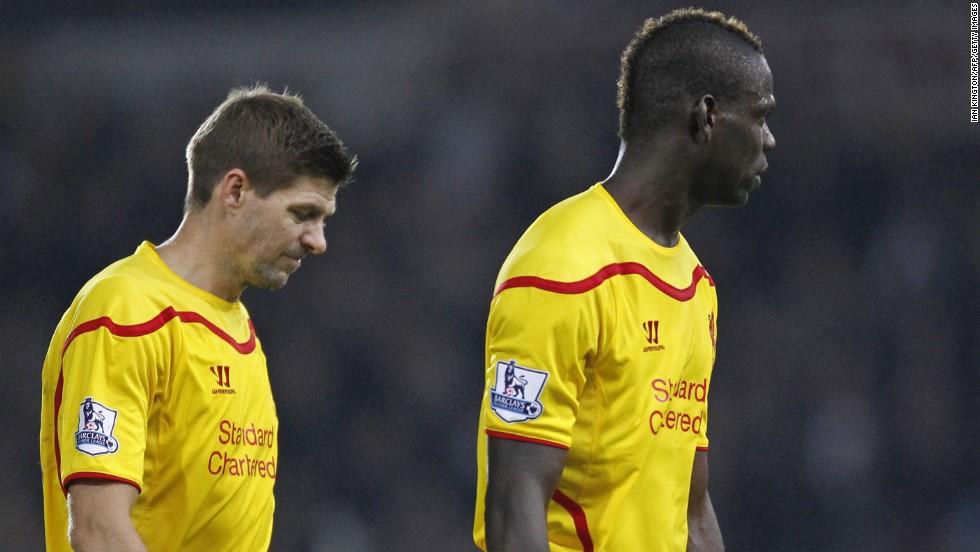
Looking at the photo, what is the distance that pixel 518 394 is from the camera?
8.11 feet

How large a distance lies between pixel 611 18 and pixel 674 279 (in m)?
6.03

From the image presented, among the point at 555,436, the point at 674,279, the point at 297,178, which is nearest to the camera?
the point at 555,436

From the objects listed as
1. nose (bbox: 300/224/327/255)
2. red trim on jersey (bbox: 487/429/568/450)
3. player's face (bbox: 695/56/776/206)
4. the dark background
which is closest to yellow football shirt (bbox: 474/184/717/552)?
red trim on jersey (bbox: 487/429/568/450)

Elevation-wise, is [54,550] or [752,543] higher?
[54,550]

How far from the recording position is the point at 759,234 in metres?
8.31

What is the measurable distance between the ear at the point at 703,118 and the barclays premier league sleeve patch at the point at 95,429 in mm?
1361

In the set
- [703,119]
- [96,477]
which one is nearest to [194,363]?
[96,477]

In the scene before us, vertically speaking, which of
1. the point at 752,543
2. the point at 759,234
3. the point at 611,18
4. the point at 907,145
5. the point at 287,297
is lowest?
the point at 752,543

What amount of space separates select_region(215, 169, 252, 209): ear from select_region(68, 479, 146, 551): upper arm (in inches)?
28.1

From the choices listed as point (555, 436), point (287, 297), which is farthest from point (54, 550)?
point (287, 297)

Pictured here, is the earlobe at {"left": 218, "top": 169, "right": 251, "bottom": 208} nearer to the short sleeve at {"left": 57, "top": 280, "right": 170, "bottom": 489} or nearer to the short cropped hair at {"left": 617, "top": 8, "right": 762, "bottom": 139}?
the short sleeve at {"left": 57, "top": 280, "right": 170, "bottom": 489}

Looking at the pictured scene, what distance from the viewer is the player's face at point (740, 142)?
9.04 feet

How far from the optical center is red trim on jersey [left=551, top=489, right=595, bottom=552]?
261 centimetres

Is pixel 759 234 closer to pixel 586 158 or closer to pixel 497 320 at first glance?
pixel 586 158
